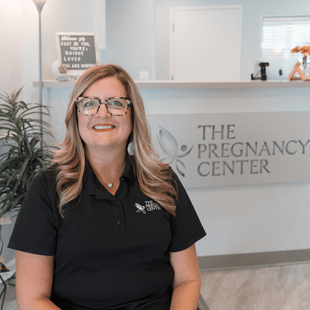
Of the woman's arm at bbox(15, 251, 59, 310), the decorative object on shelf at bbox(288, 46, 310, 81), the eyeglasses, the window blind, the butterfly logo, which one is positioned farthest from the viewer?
the window blind

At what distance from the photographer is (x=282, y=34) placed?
6.33 metres

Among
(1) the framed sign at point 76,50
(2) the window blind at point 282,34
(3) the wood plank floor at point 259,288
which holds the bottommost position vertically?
(3) the wood plank floor at point 259,288

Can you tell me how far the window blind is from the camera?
6.30 m

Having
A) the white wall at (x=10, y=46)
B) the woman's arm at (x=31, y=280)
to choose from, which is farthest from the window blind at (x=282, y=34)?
the woman's arm at (x=31, y=280)

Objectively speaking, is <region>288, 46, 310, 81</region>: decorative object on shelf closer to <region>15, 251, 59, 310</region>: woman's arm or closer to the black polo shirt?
the black polo shirt

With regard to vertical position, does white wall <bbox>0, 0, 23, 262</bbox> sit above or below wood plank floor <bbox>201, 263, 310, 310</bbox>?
above

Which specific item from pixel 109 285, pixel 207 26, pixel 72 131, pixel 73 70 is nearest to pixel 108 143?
pixel 72 131

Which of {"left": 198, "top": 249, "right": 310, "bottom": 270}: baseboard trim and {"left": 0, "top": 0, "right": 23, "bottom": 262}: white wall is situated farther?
{"left": 198, "top": 249, "right": 310, "bottom": 270}: baseboard trim

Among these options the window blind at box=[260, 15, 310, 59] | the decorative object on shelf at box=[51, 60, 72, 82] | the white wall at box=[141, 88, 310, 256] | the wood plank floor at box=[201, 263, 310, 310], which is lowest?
the wood plank floor at box=[201, 263, 310, 310]

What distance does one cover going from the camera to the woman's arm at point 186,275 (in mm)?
1275

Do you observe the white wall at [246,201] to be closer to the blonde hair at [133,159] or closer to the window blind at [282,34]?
the blonde hair at [133,159]

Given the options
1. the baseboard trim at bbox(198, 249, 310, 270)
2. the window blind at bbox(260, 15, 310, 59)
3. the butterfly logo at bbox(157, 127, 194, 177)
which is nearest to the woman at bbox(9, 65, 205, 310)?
the butterfly logo at bbox(157, 127, 194, 177)

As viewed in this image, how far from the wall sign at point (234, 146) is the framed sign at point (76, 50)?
0.65 meters

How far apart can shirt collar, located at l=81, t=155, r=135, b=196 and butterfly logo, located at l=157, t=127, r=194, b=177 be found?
1.14m
